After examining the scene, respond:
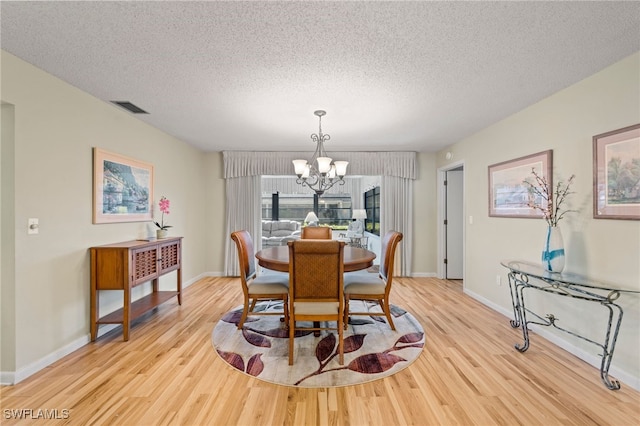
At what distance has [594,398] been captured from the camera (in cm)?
186

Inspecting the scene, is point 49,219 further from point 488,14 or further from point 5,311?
point 488,14

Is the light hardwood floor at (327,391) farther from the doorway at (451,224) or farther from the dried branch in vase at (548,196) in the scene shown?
the doorway at (451,224)

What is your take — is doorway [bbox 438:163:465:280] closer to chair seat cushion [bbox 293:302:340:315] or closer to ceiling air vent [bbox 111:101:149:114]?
chair seat cushion [bbox 293:302:340:315]

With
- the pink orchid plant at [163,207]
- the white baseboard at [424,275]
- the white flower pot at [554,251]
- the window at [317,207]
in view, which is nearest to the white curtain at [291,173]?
the white baseboard at [424,275]

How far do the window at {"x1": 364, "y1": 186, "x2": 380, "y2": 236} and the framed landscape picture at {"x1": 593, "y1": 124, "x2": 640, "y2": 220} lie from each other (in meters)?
4.51

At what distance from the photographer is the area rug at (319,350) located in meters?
2.12

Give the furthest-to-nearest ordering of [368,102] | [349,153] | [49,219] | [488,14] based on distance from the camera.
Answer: [349,153], [368,102], [49,219], [488,14]

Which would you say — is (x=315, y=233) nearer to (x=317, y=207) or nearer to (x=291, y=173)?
(x=291, y=173)

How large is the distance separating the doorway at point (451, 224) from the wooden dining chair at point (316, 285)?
3483 millimetres

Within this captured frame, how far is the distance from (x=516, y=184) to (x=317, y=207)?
6221 millimetres

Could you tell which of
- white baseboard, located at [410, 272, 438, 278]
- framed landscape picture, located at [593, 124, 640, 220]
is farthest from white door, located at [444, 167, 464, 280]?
framed landscape picture, located at [593, 124, 640, 220]

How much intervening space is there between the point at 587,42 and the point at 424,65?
0.99 metres

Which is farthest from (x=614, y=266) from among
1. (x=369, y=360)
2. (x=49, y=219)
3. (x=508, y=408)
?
(x=49, y=219)

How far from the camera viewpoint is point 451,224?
5.06 m
